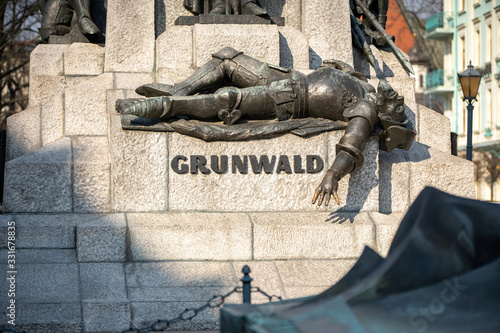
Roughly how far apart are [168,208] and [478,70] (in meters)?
37.9

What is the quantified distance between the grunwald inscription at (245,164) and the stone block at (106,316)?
1.68 metres

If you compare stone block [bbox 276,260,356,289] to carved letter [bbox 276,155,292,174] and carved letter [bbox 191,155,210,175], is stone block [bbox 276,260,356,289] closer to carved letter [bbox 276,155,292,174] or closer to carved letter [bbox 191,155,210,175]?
carved letter [bbox 276,155,292,174]

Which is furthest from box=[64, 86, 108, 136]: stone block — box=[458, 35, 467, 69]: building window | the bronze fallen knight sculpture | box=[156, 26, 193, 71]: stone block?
box=[458, 35, 467, 69]: building window

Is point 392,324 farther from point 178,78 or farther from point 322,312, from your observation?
point 178,78

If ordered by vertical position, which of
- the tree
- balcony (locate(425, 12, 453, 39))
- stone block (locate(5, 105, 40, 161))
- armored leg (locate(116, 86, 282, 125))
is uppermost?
balcony (locate(425, 12, 453, 39))

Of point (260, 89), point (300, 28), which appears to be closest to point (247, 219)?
point (260, 89)

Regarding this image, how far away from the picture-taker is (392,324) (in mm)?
3889

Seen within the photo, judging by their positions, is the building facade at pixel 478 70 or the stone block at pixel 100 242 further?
the building facade at pixel 478 70

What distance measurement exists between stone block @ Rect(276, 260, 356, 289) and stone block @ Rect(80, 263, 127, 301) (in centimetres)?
149

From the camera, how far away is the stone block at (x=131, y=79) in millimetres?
9164

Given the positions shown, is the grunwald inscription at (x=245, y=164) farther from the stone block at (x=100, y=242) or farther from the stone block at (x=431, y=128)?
the stone block at (x=431, y=128)

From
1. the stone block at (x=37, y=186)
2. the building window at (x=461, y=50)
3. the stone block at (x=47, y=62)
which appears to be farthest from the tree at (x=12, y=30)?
the building window at (x=461, y=50)

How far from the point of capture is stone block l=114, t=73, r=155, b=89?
9.16m

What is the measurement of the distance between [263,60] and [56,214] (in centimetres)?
299
